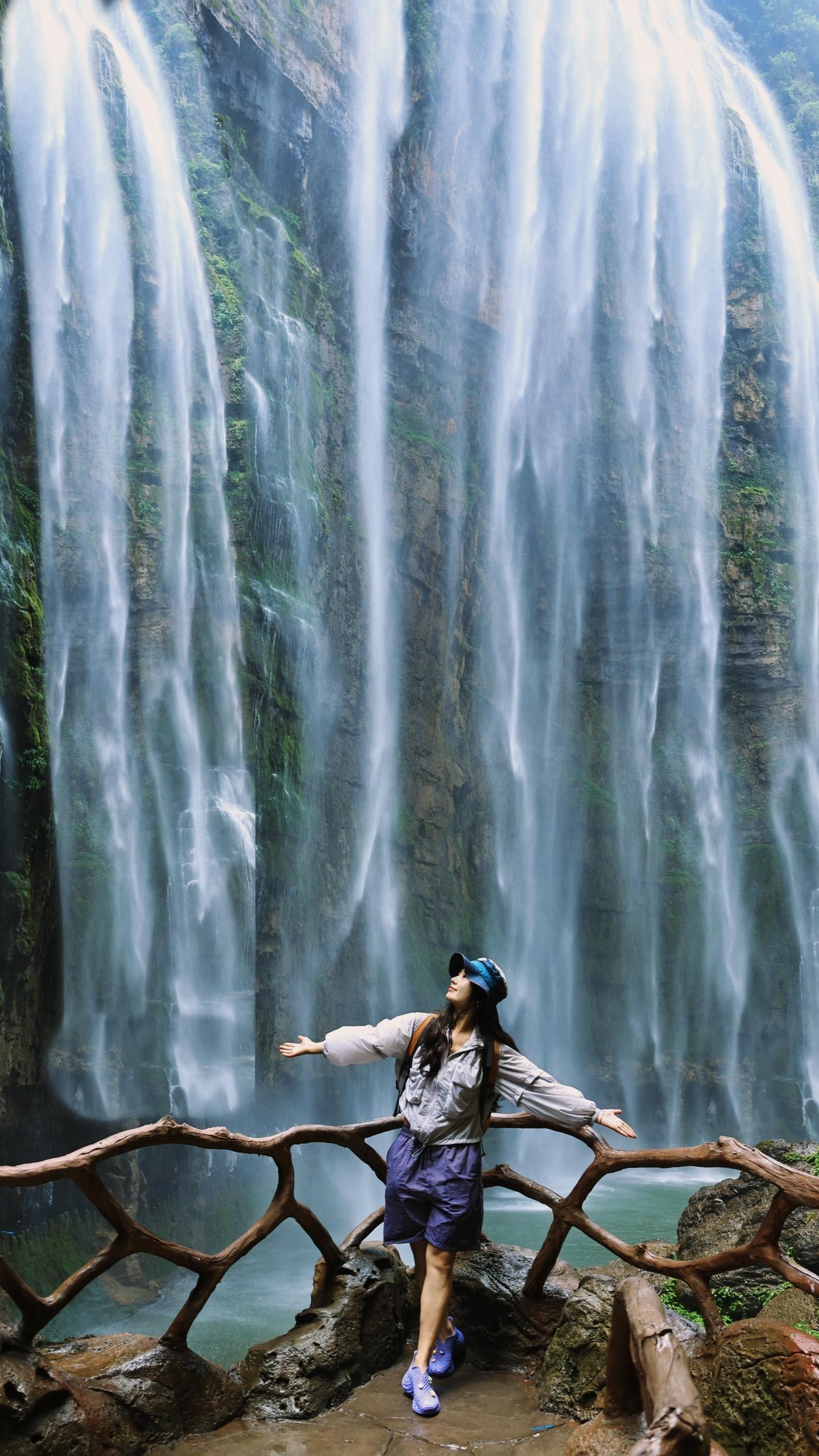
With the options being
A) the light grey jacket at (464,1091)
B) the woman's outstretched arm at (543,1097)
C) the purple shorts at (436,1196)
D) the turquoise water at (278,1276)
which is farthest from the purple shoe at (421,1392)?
the turquoise water at (278,1276)

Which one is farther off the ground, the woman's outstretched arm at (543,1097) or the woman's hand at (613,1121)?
the woman's outstretched arm at (543,1097)

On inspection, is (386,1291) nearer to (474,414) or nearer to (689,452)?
(474,414)

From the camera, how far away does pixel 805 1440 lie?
8.91 feet

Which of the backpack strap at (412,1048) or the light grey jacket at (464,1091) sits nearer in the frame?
the light grey jacket at (464,1091)

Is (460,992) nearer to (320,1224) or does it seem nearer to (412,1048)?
(412,1048)

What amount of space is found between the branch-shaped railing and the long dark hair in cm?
40

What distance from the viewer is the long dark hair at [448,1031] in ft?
12.0

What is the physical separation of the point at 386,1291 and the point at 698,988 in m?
16.4

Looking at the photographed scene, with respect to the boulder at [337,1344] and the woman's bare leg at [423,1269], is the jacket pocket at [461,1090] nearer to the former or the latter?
the woman's bare leg at [423,1269]

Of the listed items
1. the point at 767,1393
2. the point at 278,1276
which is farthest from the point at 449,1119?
the point at 278,1276

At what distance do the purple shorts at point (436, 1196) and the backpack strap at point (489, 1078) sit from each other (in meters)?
0.13

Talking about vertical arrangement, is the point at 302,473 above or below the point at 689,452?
below

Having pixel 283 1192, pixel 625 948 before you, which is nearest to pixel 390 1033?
pixel 283 1192

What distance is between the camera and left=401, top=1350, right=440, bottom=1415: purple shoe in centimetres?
341
